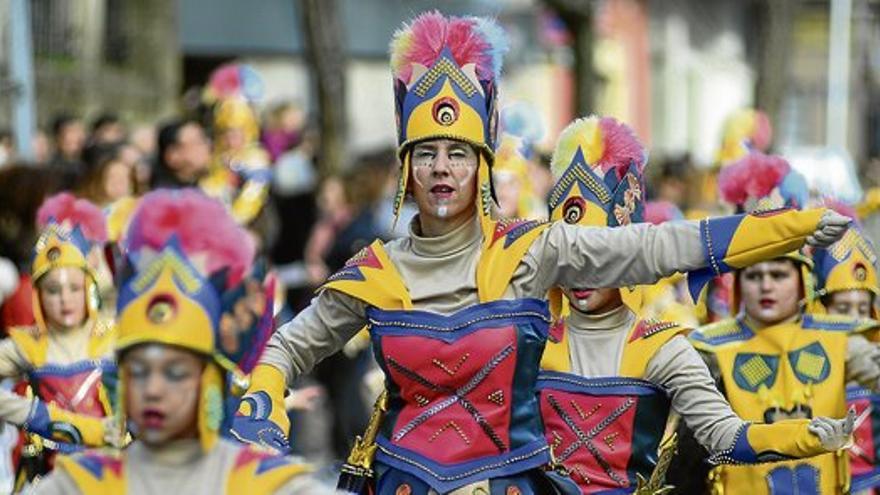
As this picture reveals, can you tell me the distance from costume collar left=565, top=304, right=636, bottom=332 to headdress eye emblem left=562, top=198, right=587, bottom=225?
1.00 ft

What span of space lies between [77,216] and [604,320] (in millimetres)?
2313

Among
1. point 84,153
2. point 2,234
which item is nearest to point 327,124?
point 84,153

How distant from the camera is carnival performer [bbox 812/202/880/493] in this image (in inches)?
342

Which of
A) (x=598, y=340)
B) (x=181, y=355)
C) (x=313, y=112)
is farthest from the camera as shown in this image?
(x=313, y=112)

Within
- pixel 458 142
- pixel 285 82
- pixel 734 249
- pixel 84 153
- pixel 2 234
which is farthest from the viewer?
pixel 285 82

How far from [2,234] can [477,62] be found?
4507 millimetres

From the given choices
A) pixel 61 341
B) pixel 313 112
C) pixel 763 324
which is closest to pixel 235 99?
pixel 61 341

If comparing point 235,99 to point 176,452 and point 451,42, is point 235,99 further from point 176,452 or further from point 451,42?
point 176,452

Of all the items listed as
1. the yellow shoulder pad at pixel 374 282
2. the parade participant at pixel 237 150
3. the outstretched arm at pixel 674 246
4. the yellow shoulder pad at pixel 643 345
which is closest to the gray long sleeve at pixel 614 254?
the outstretched arm at pixel 674 246

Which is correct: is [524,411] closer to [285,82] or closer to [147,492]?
[147,492]

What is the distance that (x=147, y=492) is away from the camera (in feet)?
16.9

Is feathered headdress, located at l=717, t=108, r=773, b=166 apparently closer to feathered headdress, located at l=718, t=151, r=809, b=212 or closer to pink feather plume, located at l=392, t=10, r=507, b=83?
feathered headdress, located at l=718, t=151, r=809, b=212

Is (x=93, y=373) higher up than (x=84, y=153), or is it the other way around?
(x=84, y=153)

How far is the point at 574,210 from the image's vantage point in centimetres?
766
